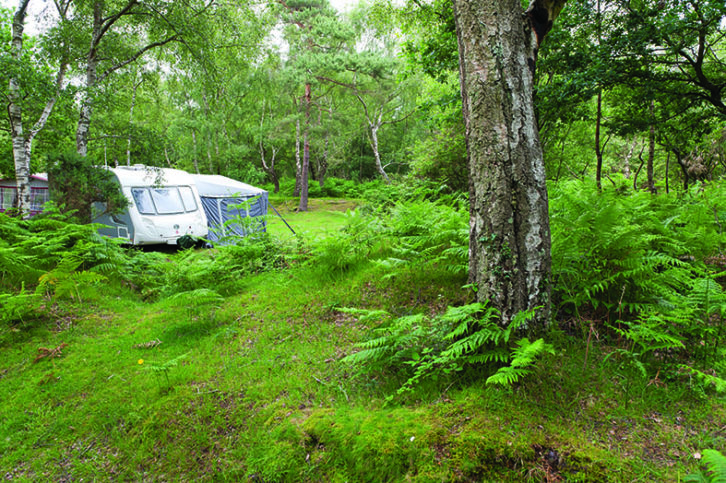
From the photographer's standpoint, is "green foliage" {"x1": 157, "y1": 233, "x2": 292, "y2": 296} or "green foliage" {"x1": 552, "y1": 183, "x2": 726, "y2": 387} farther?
"green foliage" {"x1": 157, "y1": 233, "x2": 292, "y2": 296}

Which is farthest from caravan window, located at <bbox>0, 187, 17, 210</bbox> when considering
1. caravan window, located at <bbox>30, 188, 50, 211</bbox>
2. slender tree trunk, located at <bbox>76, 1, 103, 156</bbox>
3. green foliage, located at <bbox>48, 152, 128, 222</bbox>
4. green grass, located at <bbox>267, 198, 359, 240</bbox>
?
green grass, located at <bbox>267, 198, 359, 240</bbox>

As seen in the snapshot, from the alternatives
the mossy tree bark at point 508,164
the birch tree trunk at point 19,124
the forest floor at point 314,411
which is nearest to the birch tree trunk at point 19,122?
the birch tree trunk at point 19,124

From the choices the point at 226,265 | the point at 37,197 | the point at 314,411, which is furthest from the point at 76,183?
the point at 37,197

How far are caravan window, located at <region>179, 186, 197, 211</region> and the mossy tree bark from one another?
12.9 m

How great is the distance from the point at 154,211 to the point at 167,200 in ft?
2.28

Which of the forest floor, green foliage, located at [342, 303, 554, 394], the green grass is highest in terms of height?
the green grass

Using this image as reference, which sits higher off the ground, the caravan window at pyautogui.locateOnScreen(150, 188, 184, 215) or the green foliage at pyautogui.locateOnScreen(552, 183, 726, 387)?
the caravan window at pyautogui.locateOnScreen(150, 188, 184, 215)

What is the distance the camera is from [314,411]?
2.45 meters

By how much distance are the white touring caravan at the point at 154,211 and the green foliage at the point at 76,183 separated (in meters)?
1.26

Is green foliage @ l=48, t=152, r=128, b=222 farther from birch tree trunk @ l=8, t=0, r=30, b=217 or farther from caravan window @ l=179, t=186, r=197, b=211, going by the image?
caravan window @ l=179, t=186, r=197, b=211

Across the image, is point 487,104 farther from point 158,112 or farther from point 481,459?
point 158,112

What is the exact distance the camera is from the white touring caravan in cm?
1143

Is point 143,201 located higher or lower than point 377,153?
lower

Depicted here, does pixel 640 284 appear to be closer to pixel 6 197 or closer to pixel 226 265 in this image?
pixel 226 265
